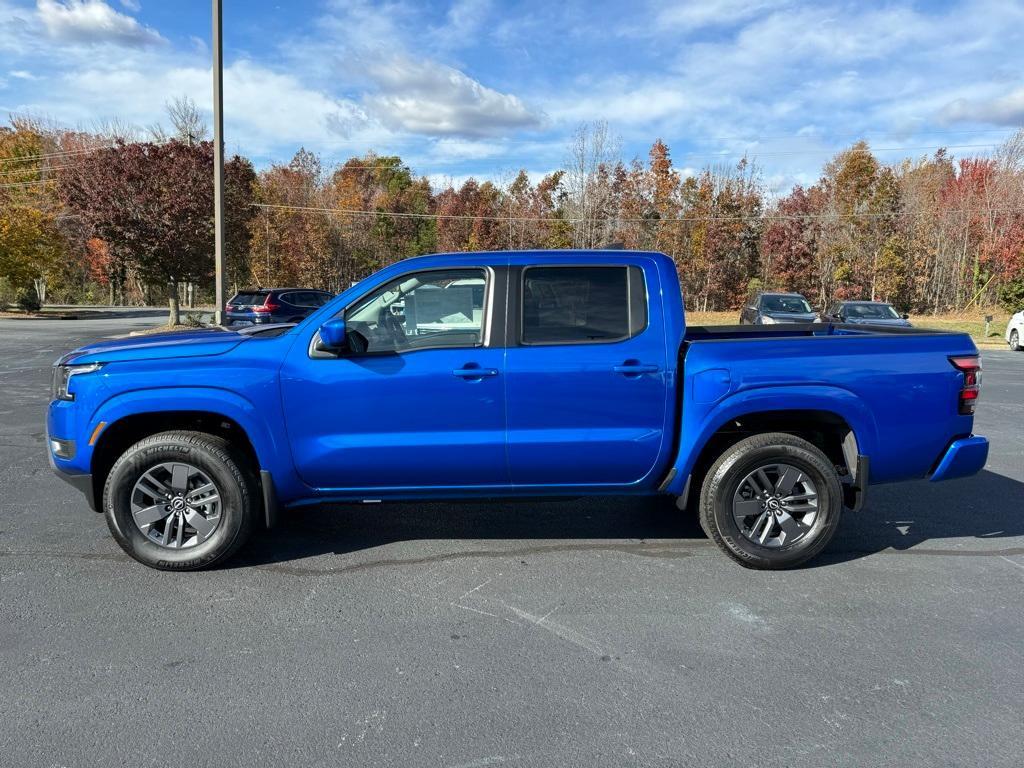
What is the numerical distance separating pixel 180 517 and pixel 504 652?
2.17 m

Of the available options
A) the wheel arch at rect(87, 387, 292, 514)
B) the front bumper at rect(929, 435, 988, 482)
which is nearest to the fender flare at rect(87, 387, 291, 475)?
the wheel arch at rect(87, 387, 292, 514)

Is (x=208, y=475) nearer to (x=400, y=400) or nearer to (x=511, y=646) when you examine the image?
(x=400, y=400)

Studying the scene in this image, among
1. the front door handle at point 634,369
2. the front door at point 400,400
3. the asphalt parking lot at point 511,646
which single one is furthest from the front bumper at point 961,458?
the front door at point 400,400

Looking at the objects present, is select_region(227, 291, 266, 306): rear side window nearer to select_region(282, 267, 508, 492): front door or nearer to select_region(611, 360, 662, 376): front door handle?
select_region(282, 267, 508, 492): front door

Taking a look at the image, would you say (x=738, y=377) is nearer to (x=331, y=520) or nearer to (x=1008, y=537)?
(x=1008, y=537)

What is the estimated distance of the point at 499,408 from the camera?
4.03 metres

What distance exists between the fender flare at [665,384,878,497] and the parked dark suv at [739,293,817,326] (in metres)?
17.1

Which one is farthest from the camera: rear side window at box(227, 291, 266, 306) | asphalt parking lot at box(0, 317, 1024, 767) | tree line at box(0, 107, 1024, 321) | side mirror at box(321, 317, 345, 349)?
tree line at box(0, 107, 1024, 321)

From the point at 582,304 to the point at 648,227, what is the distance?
38159mm

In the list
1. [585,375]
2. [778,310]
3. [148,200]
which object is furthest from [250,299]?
[585,375]

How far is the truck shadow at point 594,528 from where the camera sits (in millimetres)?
4562

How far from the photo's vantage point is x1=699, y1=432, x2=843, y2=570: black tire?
13.6 feet

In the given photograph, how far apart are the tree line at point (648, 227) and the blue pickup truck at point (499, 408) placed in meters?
25.5

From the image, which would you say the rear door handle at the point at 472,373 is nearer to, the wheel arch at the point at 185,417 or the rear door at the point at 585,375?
the rear door at the point at 585,375
